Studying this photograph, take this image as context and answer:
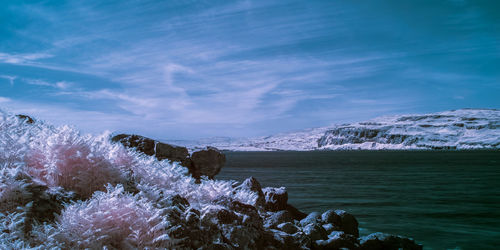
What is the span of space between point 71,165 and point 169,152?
22.8 feet

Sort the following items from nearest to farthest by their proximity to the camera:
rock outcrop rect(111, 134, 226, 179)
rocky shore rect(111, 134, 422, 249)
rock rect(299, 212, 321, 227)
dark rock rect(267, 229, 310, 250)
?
rocky shore rect(111, 134, 422, 249), dark rock rect(267, 229, 310, 250), rock rect(299, 212, 321, 227), rock outcrop rect(111, 134, 226, 179)

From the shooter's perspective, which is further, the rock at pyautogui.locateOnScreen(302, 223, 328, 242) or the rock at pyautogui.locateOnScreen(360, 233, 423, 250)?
the rock at pyautogui.locateOnScreen(360, 233, 423, 250)

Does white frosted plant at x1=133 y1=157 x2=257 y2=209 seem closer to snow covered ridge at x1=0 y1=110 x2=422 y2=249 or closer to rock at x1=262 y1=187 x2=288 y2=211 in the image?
snow covered ridge at x1=0 y1=110 x2=422 y2=249

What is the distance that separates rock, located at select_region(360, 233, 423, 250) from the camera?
9430 mm

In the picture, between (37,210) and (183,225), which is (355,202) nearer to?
(183,225)

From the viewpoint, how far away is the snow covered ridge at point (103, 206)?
4484mm

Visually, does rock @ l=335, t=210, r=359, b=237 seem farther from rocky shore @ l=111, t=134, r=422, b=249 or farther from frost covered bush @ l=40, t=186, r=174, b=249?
frost covered bush @ l=40, t=186, r=174, b=249

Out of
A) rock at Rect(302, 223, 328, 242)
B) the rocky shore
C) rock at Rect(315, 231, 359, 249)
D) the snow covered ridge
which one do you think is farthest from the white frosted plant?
rock at Rect(315, 231, 359, 249)

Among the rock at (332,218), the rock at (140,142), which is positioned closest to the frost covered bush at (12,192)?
the rock at (140,142)

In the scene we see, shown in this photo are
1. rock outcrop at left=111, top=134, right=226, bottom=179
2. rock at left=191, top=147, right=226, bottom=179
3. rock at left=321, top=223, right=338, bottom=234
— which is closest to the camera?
rock at left=321, top=223, right=338, bottom=234

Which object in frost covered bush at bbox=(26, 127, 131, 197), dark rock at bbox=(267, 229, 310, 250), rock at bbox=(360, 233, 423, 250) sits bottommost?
rock at bbox=(360, 233, 423, 250)

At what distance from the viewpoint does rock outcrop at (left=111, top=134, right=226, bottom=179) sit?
12555mm

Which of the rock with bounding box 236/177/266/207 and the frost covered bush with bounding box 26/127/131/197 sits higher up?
the frost covered bush with bounding box 26/127/131/197

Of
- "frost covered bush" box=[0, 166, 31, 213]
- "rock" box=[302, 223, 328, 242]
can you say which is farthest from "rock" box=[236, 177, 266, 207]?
"frost covered bush" box=[0, 166, 31, 213]
